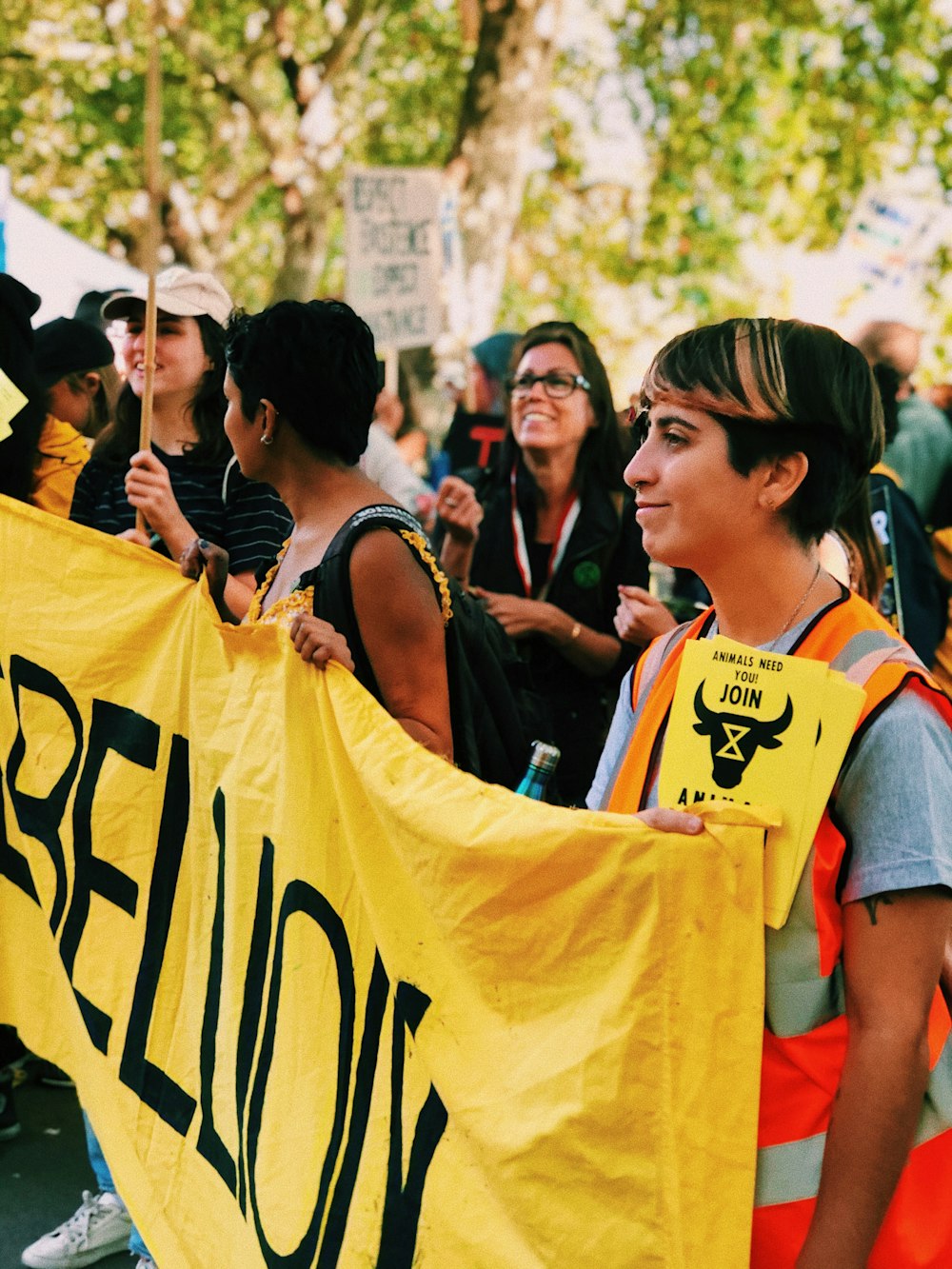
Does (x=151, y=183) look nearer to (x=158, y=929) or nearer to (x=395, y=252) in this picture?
(x=158, y=929)

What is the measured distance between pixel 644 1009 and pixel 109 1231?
7.46 ft

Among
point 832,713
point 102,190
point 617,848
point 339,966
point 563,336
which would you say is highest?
point 102,190

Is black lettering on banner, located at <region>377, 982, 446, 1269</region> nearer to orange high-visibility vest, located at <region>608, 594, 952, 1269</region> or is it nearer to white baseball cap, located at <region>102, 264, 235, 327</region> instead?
orange high-visibility vest, located at <region>608, 594, 952, 1269</region>

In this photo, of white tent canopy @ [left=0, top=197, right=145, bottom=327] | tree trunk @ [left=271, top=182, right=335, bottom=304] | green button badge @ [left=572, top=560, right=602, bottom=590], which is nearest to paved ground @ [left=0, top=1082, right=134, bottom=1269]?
green button badge @ [left=572, top=560, right=602, bottom=590]

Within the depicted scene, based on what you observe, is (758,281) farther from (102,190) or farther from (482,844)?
(482,844)

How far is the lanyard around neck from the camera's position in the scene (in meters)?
4.18

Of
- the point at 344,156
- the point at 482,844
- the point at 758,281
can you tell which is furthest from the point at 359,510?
the point at 758,281

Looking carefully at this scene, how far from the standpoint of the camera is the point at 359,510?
106 inches

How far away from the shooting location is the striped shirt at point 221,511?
11.8 feet

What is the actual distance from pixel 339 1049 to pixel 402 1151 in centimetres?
21

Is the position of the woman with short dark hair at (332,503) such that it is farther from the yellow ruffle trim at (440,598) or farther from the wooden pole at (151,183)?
the wooden pole at (151,183)

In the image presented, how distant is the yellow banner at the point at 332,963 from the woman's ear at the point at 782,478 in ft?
1.32

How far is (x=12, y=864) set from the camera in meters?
3.11

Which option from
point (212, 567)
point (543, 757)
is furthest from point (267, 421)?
point (543, 757)
